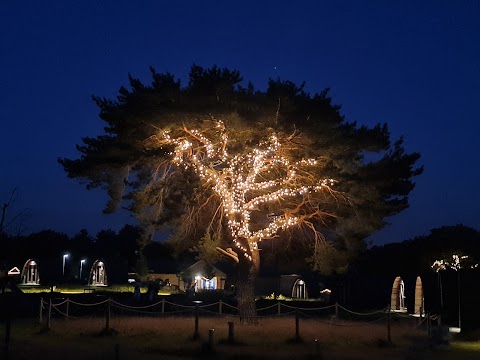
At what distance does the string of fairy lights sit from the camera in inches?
901

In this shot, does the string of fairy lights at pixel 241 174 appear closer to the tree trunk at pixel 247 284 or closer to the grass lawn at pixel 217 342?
the tree trunk at pixel 247 284

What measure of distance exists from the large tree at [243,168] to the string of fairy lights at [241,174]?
45mm

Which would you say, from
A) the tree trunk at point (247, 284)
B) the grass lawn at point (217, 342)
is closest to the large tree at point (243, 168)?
the tree trunk at point (247, 284)

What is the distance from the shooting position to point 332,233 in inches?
1023

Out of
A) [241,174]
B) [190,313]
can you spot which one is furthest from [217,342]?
[190,313]

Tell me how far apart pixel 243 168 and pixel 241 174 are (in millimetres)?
315

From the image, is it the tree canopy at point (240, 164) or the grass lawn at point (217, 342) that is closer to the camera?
the grass lawn at point (217, 342)

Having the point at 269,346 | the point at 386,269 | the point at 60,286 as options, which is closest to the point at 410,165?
the point at 269,346

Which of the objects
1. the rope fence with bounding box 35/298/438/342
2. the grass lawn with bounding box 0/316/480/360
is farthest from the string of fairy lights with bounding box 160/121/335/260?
the grass lawn with bounding box 0/316/480/360

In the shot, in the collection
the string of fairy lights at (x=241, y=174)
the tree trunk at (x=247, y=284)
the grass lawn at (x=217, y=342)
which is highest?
the string of fairy lights at (x=241, y=174)

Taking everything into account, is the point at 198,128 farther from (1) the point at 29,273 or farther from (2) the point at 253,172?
(1) the point at 29,273

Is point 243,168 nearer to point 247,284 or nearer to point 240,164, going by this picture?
point 240,164

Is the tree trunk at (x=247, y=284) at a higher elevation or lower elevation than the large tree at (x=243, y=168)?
lower

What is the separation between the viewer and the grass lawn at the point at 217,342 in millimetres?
15703
